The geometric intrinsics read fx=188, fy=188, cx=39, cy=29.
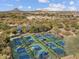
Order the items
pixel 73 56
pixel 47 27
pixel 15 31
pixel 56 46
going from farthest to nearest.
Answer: pixel 47 27, pixel 15 31, pixel 56 46, pixel 73 56

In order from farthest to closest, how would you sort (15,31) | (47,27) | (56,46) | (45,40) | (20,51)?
1. (47,27)
2. (15,31)
3. (45,40)
4. (56,46)
5. (20,51)

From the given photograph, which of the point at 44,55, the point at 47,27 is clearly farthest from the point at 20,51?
the point at 47,27

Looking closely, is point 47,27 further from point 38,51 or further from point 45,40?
point 38,51

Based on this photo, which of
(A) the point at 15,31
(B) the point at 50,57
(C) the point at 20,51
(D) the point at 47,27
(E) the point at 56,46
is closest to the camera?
(B) the point at 50,57

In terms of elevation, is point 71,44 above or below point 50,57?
above

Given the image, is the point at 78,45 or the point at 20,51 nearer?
the point at 78,45

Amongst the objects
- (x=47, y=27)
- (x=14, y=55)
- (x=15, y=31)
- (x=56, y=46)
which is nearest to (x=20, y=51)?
(x=14, y=55)

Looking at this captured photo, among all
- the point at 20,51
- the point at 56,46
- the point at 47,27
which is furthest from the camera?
the point at 47,27

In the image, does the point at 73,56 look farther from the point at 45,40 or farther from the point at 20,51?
the point at 45,40

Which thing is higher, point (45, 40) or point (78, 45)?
point (78, 45)
